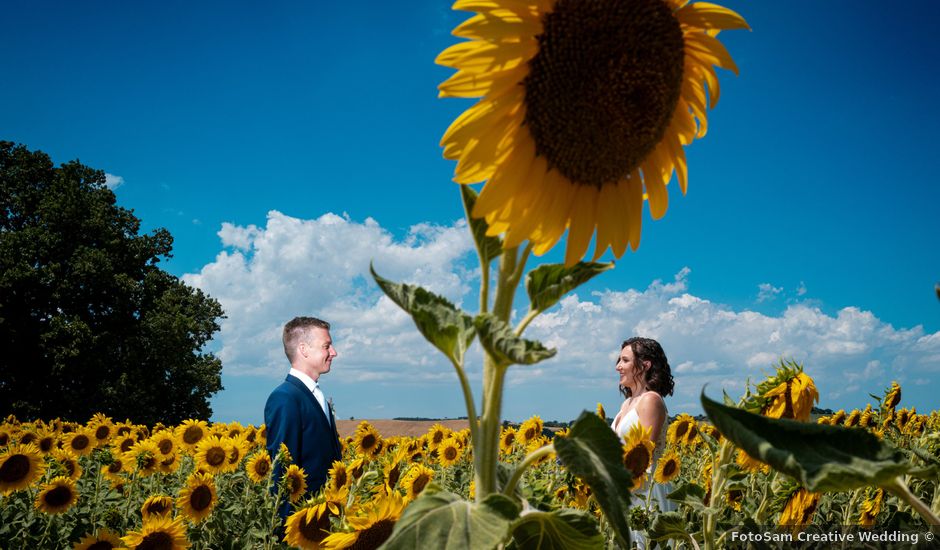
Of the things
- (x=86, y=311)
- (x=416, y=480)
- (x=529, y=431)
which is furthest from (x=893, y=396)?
(x=86, y=311)

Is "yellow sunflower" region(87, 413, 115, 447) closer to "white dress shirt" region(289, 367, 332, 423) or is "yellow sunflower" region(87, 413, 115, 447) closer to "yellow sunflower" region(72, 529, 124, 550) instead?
"white dress shirt" region(289, 367, 332, 423)

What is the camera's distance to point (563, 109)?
3.97 feet

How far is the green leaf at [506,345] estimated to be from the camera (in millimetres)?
931

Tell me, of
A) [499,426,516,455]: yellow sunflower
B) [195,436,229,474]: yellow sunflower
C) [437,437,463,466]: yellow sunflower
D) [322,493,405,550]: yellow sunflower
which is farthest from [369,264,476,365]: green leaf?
[499,426,516,455]: yellow sunflower

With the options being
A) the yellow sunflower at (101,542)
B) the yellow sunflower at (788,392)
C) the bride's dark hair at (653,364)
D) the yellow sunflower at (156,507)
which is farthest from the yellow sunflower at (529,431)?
the yellow sunflower at (788,392)

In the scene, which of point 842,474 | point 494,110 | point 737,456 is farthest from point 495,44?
point 737,456

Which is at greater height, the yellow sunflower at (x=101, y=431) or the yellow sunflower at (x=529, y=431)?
the yellow sunflower at (x=529, y=431)

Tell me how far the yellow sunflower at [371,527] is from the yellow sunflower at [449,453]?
5.66 meters

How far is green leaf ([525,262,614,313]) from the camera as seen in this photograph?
1144mm

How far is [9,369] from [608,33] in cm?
2900

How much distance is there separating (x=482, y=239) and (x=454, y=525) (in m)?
0.49

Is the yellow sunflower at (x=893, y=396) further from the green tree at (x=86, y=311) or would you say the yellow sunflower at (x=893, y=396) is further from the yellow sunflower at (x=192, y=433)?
the green tree at (x=86, y=311)

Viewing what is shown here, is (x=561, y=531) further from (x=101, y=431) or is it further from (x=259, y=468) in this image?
(x=101, y=431)

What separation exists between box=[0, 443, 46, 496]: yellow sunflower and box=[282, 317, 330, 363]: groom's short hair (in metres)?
2.58
